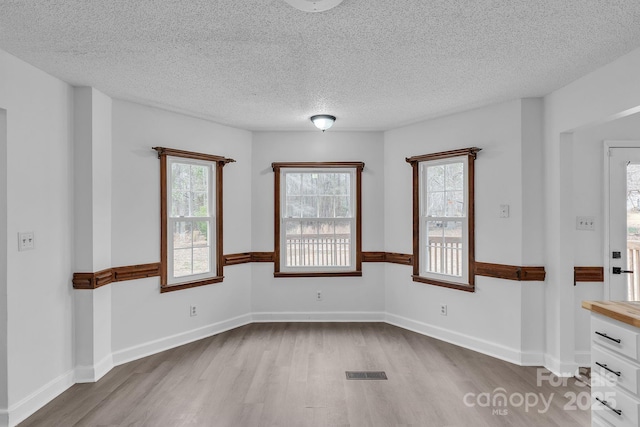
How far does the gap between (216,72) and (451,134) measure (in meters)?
2.63

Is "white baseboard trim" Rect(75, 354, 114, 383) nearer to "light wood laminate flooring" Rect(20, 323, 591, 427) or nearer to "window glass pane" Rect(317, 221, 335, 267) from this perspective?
"light wood laminate flooring" Rect(20, 323, 591, 427)

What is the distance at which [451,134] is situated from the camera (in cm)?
421

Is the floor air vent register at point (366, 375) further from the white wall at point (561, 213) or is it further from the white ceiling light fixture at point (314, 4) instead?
the white ceiling light fixture at point (314, 4)

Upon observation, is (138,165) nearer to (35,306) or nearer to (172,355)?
(35,306)

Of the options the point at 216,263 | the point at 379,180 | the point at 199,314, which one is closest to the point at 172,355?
the point at 199,314

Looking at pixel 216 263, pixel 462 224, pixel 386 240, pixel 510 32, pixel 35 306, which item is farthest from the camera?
pixel 386 240

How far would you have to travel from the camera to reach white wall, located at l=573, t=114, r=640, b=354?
349cm

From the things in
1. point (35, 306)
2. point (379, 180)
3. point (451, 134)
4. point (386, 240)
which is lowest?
point (35, 306)

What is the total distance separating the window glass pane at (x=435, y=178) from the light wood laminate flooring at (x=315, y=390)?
1.78m

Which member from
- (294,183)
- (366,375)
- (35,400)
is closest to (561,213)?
(366,375)


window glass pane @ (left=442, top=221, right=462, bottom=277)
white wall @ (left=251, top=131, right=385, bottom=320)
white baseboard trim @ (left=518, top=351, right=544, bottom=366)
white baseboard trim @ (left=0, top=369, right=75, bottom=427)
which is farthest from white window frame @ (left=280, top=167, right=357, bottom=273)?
white baseboard trim @ (left=0, top=369, right=75, bottom=427)

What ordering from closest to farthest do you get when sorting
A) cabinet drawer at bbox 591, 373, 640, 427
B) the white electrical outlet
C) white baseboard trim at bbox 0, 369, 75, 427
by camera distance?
cabinet drawer at bbox 591, 373, 640, 427, white baseboard trim at bbox 0, 369, 75, 427, the white electrical outlet

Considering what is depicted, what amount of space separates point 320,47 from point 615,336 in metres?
2.43

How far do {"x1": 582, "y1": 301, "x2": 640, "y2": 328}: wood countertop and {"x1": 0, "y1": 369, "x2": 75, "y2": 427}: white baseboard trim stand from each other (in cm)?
382
